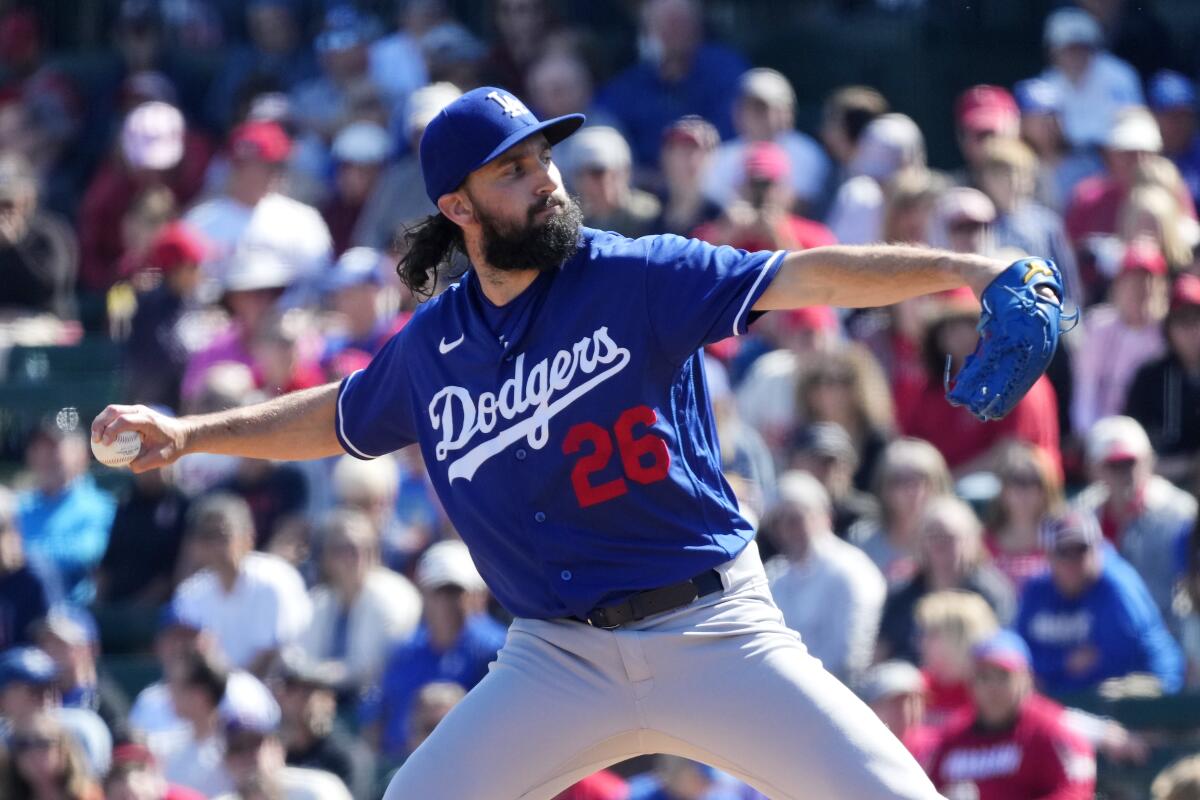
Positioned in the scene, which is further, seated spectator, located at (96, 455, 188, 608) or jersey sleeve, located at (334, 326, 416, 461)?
seated spectator, located at (96, 455, 188, 608)

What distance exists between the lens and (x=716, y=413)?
8297 millimetres

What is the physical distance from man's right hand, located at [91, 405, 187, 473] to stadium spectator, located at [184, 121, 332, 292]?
5.67 m

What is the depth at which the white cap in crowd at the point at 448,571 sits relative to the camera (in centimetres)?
790

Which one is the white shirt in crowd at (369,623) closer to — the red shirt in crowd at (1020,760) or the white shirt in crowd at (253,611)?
the white shirt in crowd at (253,611)

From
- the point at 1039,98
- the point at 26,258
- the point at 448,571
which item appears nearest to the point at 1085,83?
the point at 1039,98

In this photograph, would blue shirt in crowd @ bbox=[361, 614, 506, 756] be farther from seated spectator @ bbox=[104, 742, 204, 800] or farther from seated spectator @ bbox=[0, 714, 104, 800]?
seated spectator @ bbox=[0, 714, 104, 800]

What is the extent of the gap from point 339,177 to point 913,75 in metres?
3.28

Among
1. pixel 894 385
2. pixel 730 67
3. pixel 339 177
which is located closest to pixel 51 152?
pixel 339 177

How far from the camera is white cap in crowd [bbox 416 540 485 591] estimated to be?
311 inches

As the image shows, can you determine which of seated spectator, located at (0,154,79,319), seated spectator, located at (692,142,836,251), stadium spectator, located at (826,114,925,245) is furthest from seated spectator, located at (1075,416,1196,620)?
seated spectator, located at (0,154,79,319)

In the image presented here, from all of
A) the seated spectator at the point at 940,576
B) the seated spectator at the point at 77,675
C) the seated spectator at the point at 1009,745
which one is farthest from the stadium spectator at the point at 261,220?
the seated spectator at the point at 1009,745

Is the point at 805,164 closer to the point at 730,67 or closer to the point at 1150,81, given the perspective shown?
the point at 730,67

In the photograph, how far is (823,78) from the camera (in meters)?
12.3

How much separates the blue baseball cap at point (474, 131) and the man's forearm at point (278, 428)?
0.60 metres
